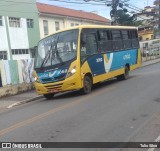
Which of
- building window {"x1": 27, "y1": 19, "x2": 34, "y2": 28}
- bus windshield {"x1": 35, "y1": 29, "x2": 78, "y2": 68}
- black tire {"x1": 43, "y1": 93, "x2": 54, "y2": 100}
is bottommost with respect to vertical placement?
black tire {"x1": 43, "y1": 93, "x2": 54, "y2": 100}

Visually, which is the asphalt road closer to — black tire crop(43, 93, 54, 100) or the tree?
black tire crop(43, 93, 54, 100)

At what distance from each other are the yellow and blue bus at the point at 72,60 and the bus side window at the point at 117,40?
3.63ft

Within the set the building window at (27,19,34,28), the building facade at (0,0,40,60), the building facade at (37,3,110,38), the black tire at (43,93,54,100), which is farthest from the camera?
the building facade at (37,3,110,38)

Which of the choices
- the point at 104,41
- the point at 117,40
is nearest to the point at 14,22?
the point at 117,40

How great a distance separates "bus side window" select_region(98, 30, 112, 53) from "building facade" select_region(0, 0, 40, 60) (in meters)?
20.2

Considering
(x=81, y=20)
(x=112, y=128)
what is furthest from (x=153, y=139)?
(x=81, y=20)

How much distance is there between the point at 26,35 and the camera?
136 ft

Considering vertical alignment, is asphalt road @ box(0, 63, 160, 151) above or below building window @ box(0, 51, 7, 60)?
below

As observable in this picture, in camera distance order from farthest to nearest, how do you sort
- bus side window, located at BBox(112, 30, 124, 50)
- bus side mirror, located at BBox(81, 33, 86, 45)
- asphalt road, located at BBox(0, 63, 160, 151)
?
1. bus side window, located at BBox(112, 30, 124, 50)
2. bus side mirror, located at BBox(81, 33, 86, 45)
3. asphalt road, located at BBox(0, 63, 160, 151)

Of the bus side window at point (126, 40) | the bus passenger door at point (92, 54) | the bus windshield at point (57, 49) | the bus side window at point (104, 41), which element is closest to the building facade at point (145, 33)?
the bus side window at point (126, 40)

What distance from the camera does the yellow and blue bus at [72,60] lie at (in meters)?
14.7

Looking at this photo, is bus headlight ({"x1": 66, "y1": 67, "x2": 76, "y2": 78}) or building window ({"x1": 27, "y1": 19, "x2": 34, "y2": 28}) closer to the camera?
bus headlight ({"x1": 66, "y1": 67, "x2": 76, "y2": 78})

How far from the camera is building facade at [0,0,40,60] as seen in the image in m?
37.6

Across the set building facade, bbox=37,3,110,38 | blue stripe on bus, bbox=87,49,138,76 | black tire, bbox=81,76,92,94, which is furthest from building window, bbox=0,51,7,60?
black tire, bbox=81,76,92,94
